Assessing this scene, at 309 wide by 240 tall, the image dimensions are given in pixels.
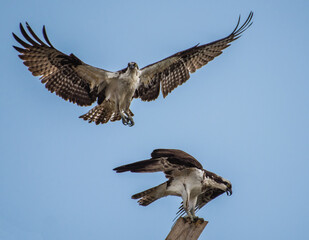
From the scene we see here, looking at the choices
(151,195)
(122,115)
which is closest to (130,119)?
(122,115)

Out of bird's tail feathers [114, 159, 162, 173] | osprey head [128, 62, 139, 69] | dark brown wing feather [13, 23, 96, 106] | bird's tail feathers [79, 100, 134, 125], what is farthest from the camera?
bird's tail feathers [79, 100, 134, 125]

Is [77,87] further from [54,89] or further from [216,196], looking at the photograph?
[216,196]

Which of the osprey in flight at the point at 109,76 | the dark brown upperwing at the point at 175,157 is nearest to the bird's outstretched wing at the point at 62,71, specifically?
the osprey in flight at the point at 109,76

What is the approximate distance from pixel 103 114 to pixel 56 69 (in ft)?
4.34

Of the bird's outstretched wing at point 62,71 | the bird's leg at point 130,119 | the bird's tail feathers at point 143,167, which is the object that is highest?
the bird's outstretched wing at point 62,71

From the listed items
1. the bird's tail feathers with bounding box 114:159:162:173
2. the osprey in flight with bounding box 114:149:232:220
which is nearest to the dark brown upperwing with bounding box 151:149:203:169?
the osprey in flight with bounding box 114:149:232:220

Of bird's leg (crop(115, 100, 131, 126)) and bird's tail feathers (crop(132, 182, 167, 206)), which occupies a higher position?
bird's leg (crop(115, 100, 131, 126))

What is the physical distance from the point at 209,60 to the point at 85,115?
283cm

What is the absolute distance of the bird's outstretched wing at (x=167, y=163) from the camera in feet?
17.3

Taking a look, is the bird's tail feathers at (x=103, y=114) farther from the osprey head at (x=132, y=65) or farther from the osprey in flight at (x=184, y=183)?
the osprey in flight at (x=184, y=183)

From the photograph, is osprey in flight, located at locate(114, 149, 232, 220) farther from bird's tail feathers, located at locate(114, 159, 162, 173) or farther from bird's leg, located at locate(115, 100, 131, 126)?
bird's leg, located at locate(115, 100, 131, 126)

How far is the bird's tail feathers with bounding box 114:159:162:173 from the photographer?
498 cm

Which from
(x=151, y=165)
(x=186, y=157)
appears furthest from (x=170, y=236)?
(x=186, y=157)

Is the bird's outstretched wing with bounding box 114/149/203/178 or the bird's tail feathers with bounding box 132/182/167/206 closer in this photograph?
the bird's outstretched wing with bounding box 114/149/203/178
